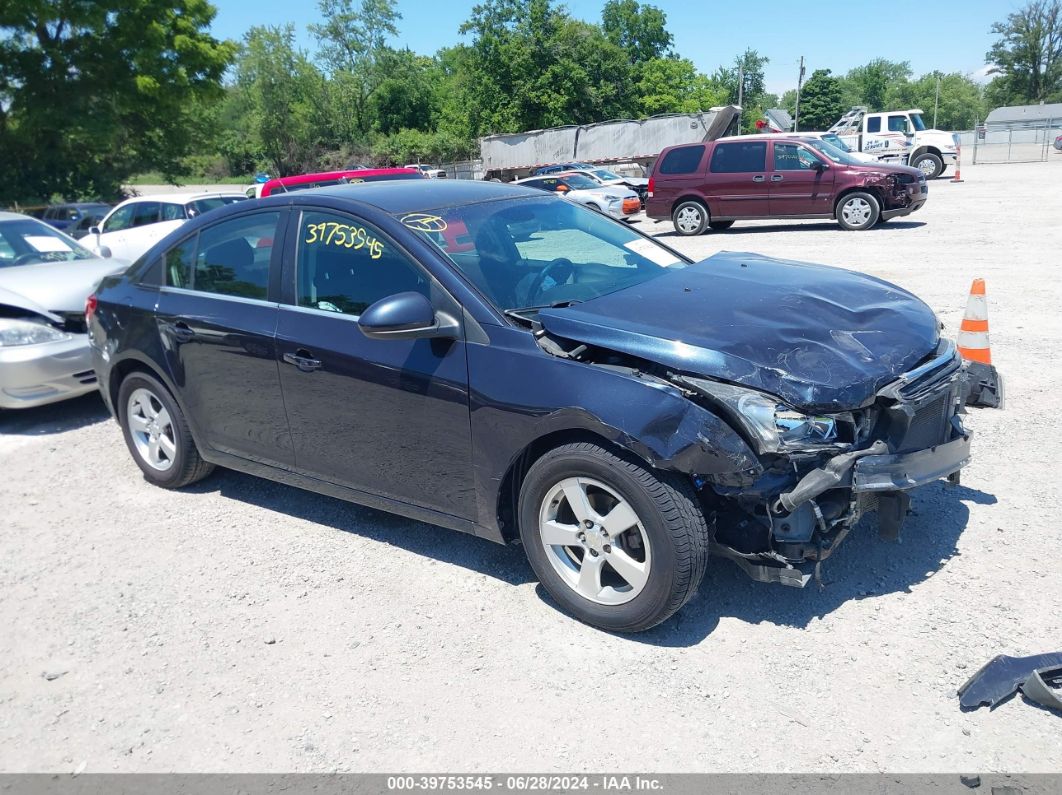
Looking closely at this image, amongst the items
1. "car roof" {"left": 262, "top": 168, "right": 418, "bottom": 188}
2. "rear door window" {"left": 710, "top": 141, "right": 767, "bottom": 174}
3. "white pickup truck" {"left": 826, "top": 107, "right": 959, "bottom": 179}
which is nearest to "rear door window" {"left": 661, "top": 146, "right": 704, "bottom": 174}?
"rear door window" {"left": 710, "top": 141, "right": 767, "bottom": 174}

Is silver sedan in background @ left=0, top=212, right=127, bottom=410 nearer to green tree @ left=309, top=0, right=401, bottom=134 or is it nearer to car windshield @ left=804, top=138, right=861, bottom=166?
car windshield @ left=804, top=138, right=861, bottom=166

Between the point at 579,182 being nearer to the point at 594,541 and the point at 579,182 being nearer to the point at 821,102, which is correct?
the point at 594,541

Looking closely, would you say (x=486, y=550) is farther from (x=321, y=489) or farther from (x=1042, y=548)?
(x=1042, y=548)

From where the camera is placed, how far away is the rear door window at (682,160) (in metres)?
17.5

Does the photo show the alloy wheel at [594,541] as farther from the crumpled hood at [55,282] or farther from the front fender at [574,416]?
the crumpled hood at [55,282]

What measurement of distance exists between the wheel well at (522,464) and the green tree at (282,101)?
197ft

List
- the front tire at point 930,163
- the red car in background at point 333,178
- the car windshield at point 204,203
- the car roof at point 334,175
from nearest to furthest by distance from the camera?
the red car in background at point 333,178, the car roof at point 334,175, the car windshield at point 204,203, the front tire at point 930,163

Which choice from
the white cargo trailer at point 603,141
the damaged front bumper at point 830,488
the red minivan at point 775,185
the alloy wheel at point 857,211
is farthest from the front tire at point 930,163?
the damaged front bumper at point 830,488

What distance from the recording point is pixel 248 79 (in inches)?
2488

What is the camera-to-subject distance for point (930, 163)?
28766mm

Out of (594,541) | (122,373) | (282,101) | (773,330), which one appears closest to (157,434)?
(122,373)

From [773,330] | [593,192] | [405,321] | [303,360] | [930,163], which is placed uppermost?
[930,163]

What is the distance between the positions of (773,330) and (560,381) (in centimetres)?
91
